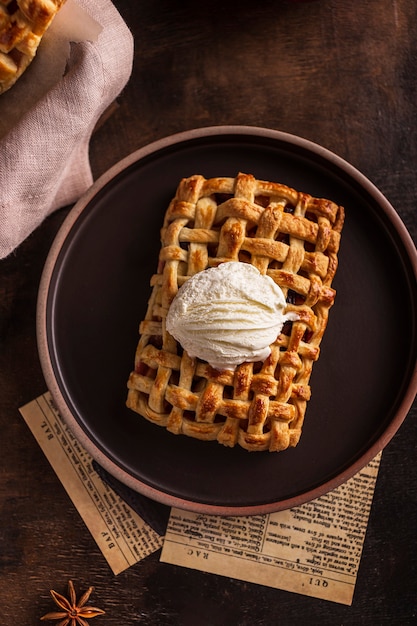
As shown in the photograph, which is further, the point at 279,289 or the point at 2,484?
the point at 2,484

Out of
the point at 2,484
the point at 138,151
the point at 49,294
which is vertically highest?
the point at 138,151

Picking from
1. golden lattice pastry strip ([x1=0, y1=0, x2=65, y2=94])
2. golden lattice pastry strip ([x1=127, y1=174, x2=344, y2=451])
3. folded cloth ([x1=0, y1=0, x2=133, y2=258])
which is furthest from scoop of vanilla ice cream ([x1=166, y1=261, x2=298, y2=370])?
golden lattice pastry strip ([x1=0, y1=0, x2=65, y2=94])

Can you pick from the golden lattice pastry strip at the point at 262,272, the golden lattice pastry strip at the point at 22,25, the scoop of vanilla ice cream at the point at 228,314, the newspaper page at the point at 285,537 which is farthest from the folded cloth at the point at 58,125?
the newspaper page at the point at 285,537

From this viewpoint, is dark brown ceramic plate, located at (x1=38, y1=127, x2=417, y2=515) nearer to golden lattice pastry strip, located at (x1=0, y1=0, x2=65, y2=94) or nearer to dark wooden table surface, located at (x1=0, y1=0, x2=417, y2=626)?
dark wooden table surface, located at (x1=0, y1=0, x2=417, y2=626)

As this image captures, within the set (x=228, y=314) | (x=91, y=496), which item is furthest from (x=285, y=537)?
(x=228, y=314)

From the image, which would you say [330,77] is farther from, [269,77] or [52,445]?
[52,445]

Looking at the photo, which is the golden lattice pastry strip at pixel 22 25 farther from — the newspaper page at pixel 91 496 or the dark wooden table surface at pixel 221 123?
the newspaper page at pixel 91 496

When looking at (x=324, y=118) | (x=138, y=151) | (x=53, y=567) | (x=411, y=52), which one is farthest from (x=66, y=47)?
(x=53, y=567)

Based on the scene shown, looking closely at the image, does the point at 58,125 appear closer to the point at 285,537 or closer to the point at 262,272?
the point at 262,272
